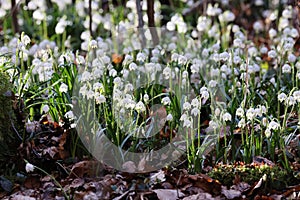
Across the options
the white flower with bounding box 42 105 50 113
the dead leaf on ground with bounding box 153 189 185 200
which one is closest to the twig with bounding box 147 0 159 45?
the white flower with bounding box 42 105 50 113

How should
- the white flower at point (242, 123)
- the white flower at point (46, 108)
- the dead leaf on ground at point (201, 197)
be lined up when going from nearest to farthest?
1. the dead leaf on ground at point (201, 197)
2. the white flower at point (242, 123)
3. the white flower at point (46, 108)

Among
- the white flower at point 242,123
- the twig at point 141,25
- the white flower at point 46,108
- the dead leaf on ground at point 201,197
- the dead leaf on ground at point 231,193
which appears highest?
the twig at point 141,25

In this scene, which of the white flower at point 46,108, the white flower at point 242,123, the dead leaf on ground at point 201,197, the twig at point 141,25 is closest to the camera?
the dead leaf on ground at point 201,197

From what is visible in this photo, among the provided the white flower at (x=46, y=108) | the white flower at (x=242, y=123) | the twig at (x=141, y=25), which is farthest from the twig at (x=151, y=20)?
the white flower at (x=242, y=123)

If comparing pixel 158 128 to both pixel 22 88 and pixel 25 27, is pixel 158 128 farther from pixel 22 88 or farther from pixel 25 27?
pixel 25 27

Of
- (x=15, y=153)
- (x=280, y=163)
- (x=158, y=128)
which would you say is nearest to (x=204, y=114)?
(x=158, y=128)

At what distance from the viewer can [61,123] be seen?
3342 millimetres

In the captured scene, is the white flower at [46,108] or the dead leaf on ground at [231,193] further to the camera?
the white flower at [46,108]

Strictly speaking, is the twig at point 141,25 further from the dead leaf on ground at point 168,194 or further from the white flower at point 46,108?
the dead leaf on ground at point 168,194

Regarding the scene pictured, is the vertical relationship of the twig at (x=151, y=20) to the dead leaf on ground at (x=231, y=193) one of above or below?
above

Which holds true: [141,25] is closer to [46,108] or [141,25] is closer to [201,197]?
→ [46,108]

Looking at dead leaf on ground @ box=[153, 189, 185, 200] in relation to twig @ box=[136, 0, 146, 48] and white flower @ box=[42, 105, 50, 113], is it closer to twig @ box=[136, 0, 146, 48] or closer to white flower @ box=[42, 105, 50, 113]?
white flower @ box=[42, 105, 50, 113]

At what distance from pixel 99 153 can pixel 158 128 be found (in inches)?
18.1

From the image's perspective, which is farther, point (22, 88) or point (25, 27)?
point (25, 27)
